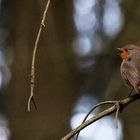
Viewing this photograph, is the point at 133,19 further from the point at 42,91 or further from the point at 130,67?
the point at 130,67

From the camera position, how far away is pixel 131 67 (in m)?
3.68

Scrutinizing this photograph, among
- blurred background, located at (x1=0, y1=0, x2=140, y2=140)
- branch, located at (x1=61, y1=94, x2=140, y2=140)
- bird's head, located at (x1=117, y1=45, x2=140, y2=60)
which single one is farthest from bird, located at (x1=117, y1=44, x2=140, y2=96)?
blurred background, located at (x1=0, y1=0, x2=140, y2=140)

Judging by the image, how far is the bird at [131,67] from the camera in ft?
11.2

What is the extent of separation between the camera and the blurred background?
6863mm

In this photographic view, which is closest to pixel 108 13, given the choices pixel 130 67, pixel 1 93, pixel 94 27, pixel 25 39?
pixel 94 27

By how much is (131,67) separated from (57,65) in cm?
353

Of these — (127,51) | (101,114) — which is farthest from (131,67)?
(101,114)

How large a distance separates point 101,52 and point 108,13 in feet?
1.46

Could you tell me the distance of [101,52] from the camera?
7105 mm

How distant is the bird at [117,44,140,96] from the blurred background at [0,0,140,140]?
269cm

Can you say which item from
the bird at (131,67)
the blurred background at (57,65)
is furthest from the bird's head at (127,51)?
the blurred background at (57,65)

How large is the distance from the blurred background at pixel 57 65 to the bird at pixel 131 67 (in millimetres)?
2686

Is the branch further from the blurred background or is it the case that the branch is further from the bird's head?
the blurred background

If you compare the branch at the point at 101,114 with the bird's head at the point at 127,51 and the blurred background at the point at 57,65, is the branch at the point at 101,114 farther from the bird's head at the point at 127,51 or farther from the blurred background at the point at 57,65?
the blurred background at the point at 57,65
